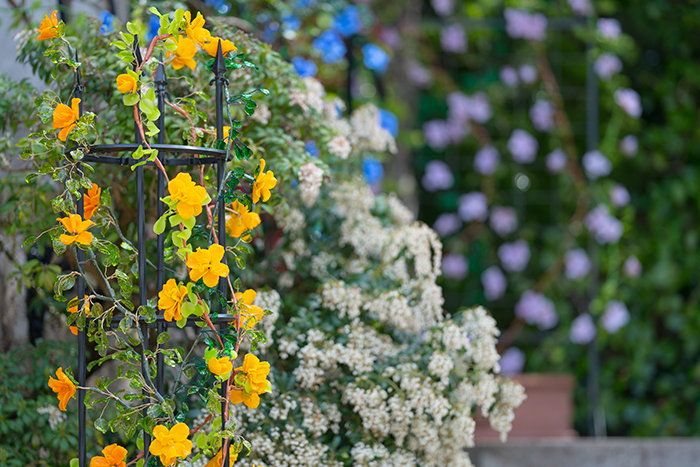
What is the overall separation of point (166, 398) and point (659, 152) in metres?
2.83

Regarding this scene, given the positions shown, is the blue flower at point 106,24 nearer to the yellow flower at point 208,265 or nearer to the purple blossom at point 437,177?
the yellow flower at point 208,265

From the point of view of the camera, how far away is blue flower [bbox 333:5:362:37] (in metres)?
2.51

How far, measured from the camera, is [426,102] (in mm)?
3373

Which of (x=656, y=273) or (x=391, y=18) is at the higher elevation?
(x=391, y=18)

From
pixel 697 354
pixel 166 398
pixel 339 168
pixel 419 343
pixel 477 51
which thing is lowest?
pixel 697 354

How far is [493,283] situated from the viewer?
322 centimetres

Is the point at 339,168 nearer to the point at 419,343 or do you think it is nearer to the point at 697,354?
the point at 419,343

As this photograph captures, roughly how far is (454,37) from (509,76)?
0.33 metres

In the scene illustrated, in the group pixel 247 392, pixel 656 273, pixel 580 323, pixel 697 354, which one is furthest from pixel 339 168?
pixel 697 354

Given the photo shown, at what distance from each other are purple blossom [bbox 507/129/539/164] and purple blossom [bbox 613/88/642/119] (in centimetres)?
42

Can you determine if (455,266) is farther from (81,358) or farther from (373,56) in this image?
(81,358)

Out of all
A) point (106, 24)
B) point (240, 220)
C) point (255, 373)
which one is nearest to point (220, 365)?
point (255, 373)

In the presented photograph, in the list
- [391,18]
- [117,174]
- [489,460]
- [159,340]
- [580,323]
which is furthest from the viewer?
[391,18]

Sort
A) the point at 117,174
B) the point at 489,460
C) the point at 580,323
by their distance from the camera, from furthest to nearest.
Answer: the point at 580,323, the point at 489,460, the point at 117,174
